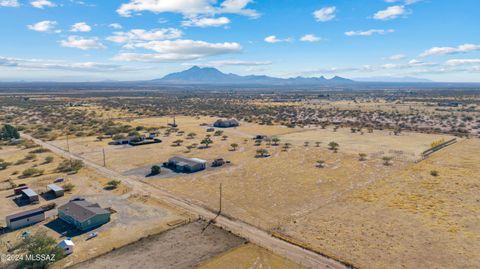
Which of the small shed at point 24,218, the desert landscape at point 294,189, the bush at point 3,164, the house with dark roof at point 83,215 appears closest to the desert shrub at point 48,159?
the desert landscape at point 294,189

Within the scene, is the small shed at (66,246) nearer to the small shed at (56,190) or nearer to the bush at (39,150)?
the small shed at (56,190)

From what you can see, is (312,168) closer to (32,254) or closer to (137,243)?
(137,243)

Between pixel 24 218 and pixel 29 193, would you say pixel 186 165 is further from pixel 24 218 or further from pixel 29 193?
pixel 24 218

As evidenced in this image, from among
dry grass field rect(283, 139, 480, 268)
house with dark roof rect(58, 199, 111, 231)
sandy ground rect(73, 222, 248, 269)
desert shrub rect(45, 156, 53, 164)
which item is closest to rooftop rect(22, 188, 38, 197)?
house with dark roof rect(58, 199, 111, 231)

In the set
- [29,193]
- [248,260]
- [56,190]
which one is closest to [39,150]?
[29,193]

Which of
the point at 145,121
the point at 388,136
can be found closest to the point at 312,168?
the point at 388,136

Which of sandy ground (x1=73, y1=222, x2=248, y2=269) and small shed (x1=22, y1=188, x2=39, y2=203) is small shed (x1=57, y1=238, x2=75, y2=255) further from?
small shed (x1=22, y1=188, x2=39, y2=203)
